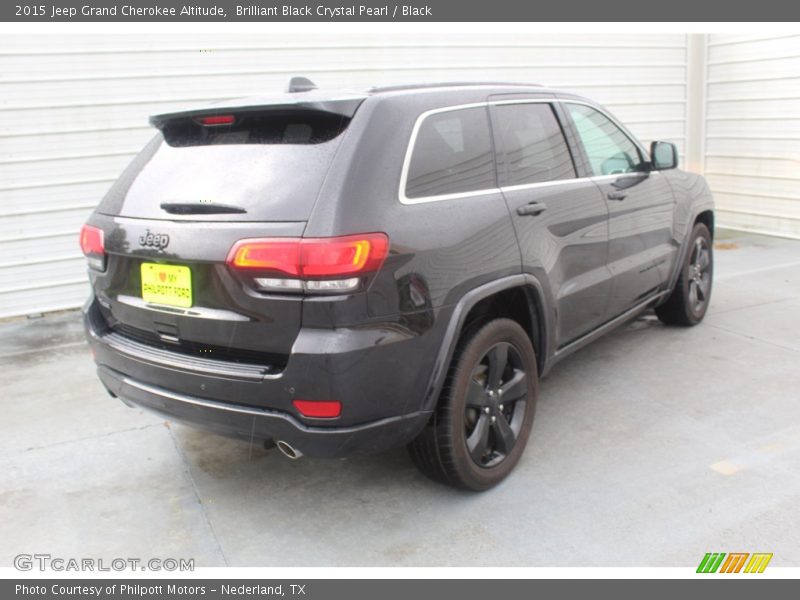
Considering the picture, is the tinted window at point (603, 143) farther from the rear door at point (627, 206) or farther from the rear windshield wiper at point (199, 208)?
the rear windshield wiper at point (199, 208)

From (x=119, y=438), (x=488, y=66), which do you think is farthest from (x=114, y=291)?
(x=488, y=66)

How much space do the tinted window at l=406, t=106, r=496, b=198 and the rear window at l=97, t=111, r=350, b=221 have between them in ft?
1.21

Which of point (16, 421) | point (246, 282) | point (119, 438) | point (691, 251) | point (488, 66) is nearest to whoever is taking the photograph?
point (246, 282)

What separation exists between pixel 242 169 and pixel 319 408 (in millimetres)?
1006

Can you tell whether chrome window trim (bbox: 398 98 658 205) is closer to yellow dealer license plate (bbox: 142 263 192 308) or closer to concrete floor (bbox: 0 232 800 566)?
yellow dealer license plate (bbox: 142 263 192 308)

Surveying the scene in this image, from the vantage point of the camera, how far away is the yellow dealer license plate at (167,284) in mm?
2868

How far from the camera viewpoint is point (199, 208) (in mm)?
2867

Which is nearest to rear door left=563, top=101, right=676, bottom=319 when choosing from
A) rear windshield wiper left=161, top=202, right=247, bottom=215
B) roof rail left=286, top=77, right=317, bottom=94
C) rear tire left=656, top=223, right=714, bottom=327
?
rear tire left=656, top=223, right=714, bottom=327

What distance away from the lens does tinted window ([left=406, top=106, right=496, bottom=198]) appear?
298 centimetres

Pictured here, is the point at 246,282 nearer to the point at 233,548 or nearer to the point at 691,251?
the point at 233,548

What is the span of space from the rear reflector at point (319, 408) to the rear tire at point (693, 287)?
11.4ft

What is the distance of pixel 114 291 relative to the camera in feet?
10.6

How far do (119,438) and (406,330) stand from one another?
2.12 m

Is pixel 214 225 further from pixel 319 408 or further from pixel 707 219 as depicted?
pixel 707 219
